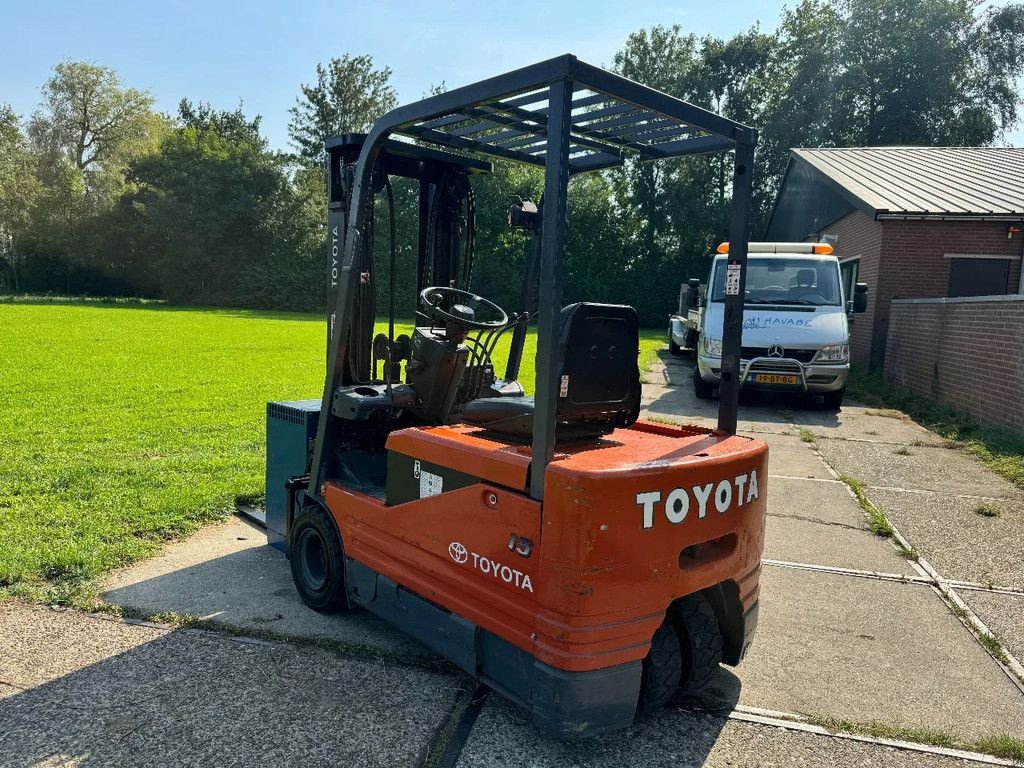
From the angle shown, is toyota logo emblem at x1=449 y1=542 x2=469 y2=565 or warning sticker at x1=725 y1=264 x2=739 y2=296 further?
warning sticker at x1=725 y1=264 x2=739 y2=296

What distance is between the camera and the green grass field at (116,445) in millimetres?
4922

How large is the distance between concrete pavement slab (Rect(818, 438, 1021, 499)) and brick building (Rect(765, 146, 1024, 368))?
25.3ft

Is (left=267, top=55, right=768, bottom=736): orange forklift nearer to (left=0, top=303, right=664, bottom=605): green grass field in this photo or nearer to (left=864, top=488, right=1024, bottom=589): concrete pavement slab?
(left=0, top=303, right=664, bottom=605): green grass field

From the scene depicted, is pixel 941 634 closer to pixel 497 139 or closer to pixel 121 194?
pixel 497 139

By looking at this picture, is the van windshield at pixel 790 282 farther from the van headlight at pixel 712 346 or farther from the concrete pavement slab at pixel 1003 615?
the concrete pavement slab at pixel 1003 615

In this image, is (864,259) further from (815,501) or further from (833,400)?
(815,501)

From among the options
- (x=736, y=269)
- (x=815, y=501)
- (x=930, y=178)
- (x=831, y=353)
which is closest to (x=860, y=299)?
(x=831, y=353)

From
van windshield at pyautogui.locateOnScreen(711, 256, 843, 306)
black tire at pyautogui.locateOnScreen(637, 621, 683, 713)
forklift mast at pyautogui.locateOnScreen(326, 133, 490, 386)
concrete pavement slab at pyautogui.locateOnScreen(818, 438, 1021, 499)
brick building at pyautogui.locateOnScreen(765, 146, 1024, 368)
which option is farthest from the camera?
brick building at pyautogui.locateOnScreen(765, 146, 1024, 368)

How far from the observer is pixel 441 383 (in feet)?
13.4

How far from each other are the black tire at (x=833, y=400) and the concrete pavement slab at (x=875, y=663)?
7241 millimetres

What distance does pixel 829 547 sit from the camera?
18.6 ft

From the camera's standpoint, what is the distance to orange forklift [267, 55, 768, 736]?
2.76 metres

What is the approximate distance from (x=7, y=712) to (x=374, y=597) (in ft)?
5.03

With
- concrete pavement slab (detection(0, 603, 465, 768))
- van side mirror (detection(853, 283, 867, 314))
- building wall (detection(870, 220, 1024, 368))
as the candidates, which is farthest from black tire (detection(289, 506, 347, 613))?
building wall (detection(870, 220, 1024, 368))
